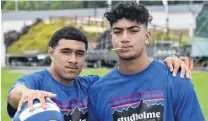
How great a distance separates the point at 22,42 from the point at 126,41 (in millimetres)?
42495

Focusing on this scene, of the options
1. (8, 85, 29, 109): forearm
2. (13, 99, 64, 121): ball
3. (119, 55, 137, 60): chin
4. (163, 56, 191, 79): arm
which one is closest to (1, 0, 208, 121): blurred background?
(163, 56, 191, 79): arm

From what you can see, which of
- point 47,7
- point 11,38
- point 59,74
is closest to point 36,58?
point 11,38

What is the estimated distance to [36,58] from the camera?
38312 millimetres

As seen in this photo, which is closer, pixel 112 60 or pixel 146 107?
pixel 146 107

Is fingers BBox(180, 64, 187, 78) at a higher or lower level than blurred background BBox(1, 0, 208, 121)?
higher

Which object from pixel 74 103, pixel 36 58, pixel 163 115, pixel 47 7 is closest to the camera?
pixel 163 115

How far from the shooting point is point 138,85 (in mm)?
3533

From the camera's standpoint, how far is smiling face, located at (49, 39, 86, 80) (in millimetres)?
3668

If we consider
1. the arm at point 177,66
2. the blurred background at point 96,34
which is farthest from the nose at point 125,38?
the blurred background at point 96,34

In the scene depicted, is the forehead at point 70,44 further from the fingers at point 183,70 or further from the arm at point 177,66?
the fingers at point 183,70

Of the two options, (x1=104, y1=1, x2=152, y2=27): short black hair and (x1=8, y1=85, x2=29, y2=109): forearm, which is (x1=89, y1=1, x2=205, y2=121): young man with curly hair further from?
(x1=8, y1=85, x2=29, y2=109): forearm

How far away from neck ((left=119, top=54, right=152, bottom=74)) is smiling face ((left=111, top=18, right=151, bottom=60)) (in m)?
0.04

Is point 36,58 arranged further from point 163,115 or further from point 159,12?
point 163,115

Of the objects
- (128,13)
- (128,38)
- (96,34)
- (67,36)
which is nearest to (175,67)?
(128,38)
